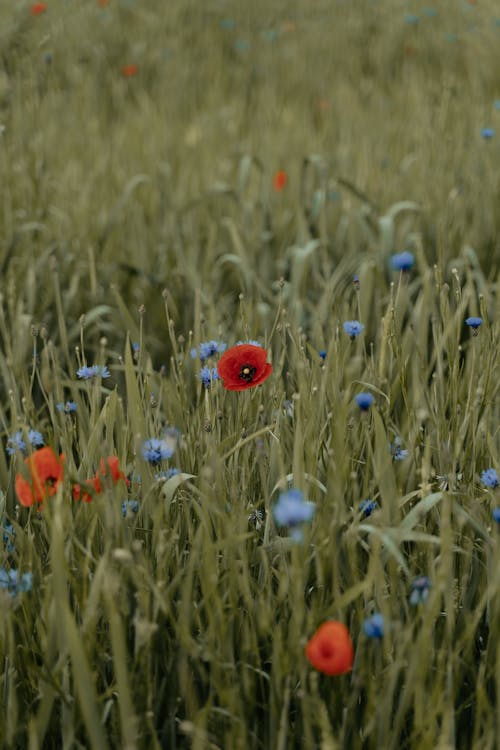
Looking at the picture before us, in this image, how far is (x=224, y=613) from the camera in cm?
102

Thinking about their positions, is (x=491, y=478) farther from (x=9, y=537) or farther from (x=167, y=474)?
(x=9, y=537)

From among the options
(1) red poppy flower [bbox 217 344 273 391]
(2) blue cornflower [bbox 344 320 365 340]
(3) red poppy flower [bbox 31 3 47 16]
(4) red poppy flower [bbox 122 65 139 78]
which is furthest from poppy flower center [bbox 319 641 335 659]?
(4) red poppy flower [bbox 122 65 139 78]

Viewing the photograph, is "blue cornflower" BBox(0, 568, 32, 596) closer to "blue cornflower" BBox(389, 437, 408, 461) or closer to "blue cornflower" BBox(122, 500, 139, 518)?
"blue cornflower" BBox(122, 500, 139, 518)

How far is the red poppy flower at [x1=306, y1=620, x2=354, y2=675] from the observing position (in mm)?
782

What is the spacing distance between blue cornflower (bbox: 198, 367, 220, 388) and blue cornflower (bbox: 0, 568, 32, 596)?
403 mm

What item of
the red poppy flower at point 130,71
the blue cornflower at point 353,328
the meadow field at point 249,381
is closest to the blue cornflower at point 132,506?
the meadow field at point 249,381

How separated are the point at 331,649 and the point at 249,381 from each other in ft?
1.63

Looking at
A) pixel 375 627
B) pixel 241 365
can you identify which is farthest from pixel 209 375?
pixel 375 627

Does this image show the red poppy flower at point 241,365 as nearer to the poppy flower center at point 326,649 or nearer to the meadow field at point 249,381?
the meadow field at point 249,381

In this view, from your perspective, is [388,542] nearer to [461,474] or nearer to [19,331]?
[461,474]

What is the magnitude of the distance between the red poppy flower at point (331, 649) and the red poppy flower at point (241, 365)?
484 mm

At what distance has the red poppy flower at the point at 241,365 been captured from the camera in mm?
1229

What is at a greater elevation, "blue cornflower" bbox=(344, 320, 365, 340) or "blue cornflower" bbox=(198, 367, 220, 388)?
"blue cornflower" bbox=(344, 320, 365, 340)

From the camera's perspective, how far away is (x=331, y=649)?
79 centimetres
